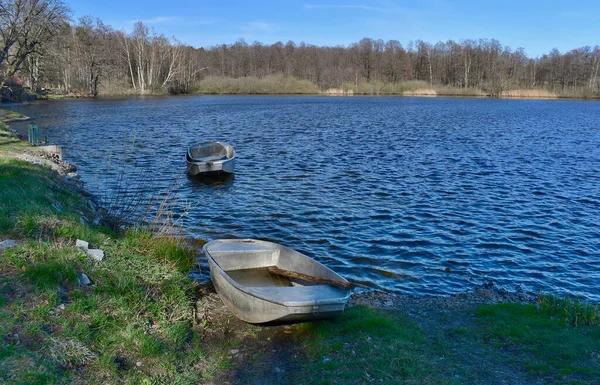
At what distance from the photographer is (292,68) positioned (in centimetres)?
11775

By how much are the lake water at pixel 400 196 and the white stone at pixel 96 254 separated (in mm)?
4682

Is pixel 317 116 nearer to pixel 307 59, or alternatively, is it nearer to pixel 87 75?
pixel 87 75

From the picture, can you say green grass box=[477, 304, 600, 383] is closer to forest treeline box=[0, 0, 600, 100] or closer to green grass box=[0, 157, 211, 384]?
green grass box=[0, 157, 211, 384]

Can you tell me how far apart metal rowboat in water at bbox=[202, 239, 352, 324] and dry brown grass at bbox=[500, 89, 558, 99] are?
9093cm

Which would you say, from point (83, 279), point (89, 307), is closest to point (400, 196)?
point (83, 279)

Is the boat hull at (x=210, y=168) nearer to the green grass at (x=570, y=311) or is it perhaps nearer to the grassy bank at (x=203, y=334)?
the grassy bank at (x=203, y=334)

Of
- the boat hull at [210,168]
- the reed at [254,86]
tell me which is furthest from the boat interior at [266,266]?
the reed at [254,86]

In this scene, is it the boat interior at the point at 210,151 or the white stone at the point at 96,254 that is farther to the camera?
the boat interior at the point at 210,151

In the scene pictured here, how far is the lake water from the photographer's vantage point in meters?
10.4

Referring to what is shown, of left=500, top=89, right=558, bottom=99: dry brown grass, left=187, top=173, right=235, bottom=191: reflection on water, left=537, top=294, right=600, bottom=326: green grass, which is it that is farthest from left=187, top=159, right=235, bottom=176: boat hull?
left=500, top=89, right=558, bottom=99: dry brown grass

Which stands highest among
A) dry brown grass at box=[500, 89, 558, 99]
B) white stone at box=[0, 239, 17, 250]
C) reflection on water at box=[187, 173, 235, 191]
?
dry brown grass at box=[500, 89, 558, 99]

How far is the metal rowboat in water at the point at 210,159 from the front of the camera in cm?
1850

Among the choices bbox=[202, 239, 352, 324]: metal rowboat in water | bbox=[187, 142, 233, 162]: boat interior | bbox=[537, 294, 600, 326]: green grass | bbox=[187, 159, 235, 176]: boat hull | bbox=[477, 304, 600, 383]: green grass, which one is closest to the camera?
bbox=[477, 304, 600, 383]: green grass

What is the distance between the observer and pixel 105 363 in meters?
4.96
